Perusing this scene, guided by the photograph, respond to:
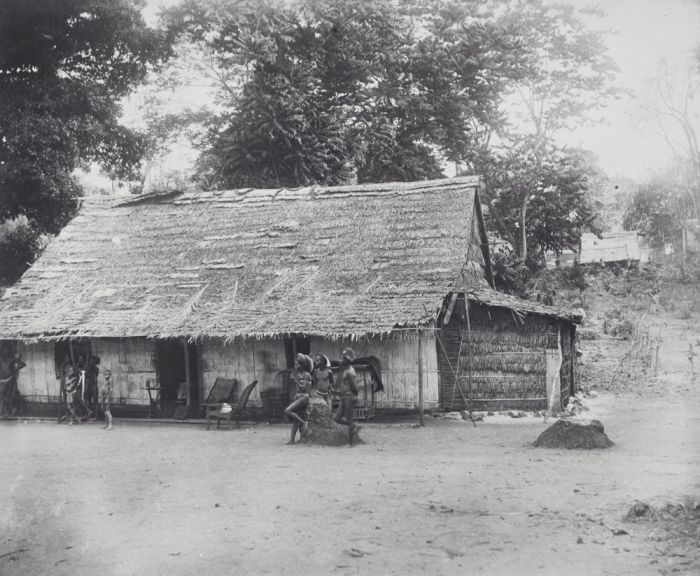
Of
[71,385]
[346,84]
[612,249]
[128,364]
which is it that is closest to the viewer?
[71,385]

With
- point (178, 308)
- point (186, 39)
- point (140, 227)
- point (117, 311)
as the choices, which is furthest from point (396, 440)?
point (186, 39)

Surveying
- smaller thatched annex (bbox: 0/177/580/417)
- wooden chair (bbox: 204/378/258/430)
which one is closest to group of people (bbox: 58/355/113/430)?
smaller thatched annex (bbox: 0/177/580/417)

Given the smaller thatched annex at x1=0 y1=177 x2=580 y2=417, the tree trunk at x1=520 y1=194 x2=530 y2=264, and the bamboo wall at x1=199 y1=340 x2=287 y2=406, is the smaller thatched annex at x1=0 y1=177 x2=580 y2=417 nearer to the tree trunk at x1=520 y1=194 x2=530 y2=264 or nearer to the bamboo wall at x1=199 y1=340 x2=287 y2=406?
the bamboo wall at x1=199 y1=340 x2=287 y2=406

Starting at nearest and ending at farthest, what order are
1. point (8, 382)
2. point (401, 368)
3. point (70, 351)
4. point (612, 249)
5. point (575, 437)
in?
point (575, 437), point (401, 368), point (8, 382), point (70, 351), point (612, 249)

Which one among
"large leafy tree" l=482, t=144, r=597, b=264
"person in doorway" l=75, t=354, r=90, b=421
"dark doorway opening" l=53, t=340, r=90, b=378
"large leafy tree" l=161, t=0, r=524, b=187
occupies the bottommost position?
"person in doorway" l=75, t=354, r=90, b=421

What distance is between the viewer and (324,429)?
11.2 metres

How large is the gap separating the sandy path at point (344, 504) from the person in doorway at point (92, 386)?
9.06ft

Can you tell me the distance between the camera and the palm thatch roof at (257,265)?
1370cm

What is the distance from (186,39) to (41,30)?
→ 7.38 meters

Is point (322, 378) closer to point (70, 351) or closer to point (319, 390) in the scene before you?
point (319, 390)

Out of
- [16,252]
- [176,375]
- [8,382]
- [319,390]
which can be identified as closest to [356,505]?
[319,390]

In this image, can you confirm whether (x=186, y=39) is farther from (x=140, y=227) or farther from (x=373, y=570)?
(x=373, y=570)

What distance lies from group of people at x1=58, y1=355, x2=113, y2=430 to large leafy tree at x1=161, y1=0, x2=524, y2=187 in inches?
404

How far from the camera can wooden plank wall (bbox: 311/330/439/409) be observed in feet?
45.5
